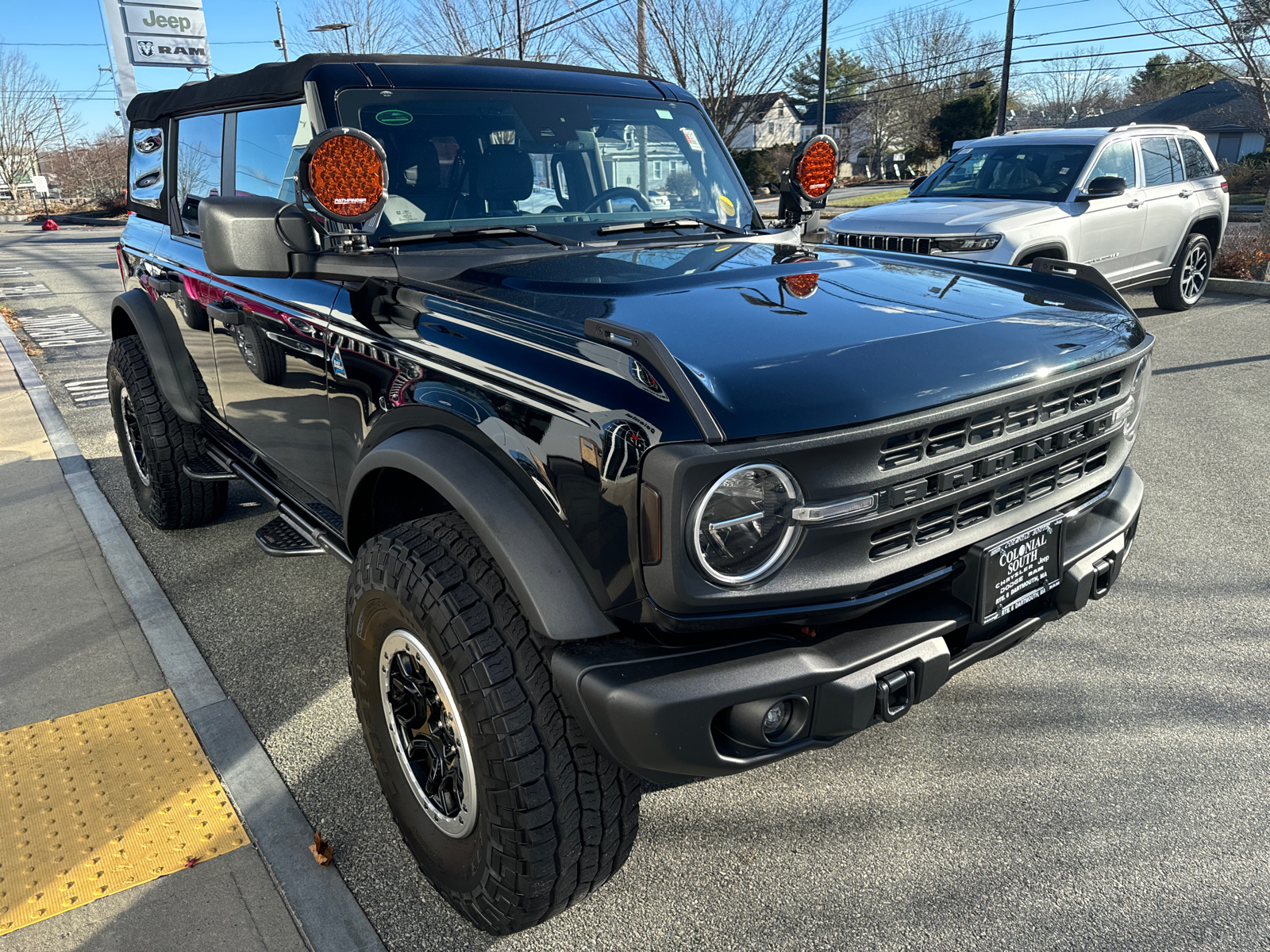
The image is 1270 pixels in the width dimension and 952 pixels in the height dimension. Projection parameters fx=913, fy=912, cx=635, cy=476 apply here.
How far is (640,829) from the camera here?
2516 millimetres

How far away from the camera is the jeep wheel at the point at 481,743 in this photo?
186 centimetres

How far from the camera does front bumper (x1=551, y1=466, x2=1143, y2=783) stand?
1.67m

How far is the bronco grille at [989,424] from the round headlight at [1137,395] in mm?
243

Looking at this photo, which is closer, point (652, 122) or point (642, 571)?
point (642, 571)

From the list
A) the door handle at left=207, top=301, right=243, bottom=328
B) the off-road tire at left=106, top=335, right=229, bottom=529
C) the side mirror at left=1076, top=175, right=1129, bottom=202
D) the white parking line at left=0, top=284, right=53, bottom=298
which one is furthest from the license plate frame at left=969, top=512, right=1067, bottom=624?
the white parking line at left=0, top=284, right=53, bottom=298

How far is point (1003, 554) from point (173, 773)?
2.42 m

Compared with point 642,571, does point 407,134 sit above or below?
above

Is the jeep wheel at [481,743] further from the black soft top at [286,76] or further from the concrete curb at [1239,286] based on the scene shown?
the concrete curb at [1239,286]

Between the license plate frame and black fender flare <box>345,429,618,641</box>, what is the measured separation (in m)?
0.82

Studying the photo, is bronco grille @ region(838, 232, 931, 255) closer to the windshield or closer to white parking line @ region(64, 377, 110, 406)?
the windshield

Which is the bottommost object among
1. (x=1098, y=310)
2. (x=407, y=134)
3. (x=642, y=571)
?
(x=642, y=571)

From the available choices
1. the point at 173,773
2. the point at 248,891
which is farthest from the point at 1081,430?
the point at 173,773

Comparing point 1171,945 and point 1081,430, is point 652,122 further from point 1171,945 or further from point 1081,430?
point 1171,945

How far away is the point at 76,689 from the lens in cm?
321
